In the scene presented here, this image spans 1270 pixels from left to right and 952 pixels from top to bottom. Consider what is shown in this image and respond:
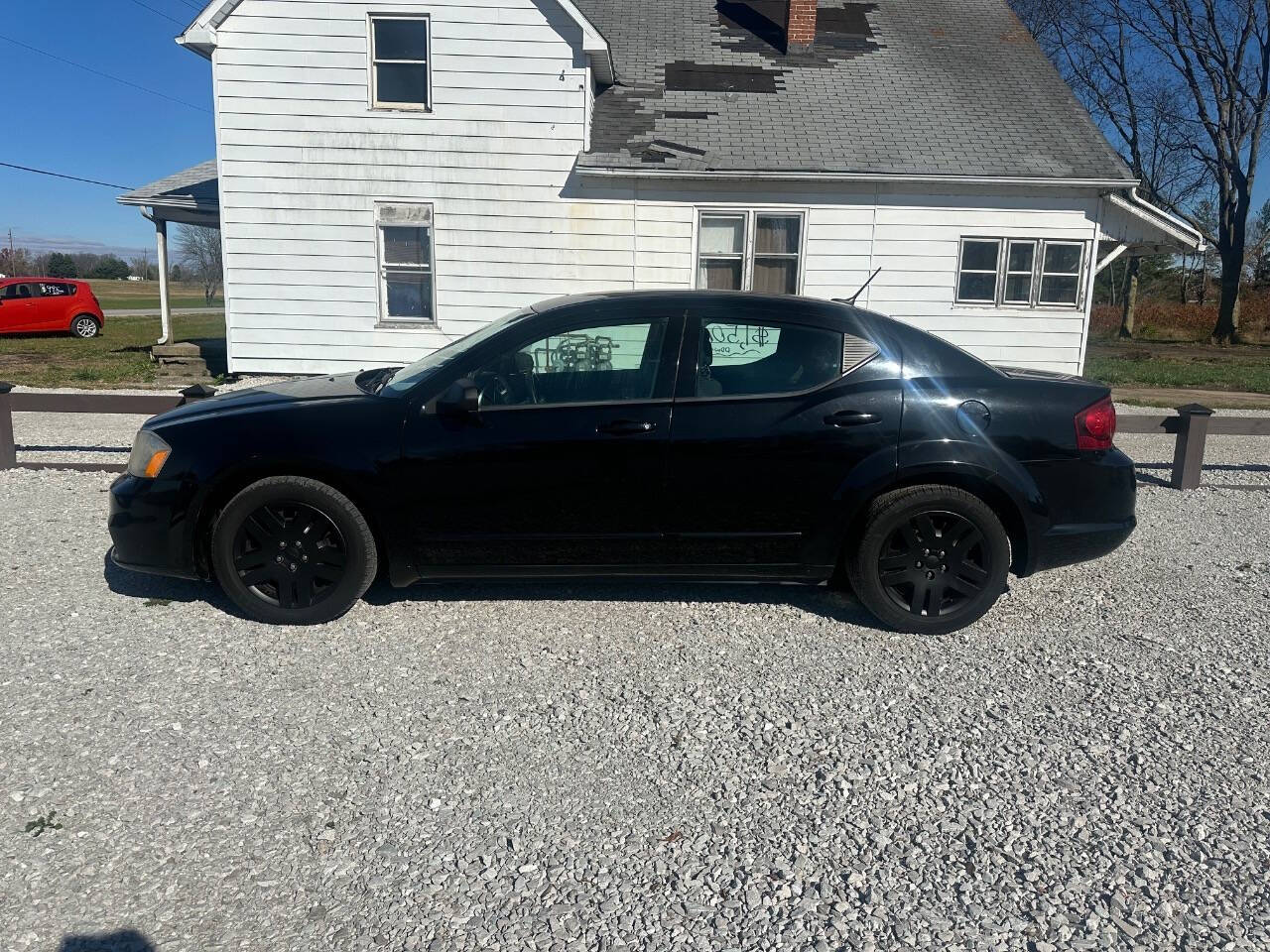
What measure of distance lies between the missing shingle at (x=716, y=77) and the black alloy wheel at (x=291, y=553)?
1150 centimetres

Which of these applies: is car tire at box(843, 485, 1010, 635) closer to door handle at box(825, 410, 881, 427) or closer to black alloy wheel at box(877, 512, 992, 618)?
black alloy wheel at box(877, 512, 992, 618)

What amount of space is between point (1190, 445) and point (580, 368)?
575 cm

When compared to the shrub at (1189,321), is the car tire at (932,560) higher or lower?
lower

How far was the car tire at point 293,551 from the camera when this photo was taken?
415 cm

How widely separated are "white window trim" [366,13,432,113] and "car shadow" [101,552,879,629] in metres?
9.16

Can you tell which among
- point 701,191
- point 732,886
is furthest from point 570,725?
point 701,191

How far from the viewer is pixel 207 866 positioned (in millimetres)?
2549

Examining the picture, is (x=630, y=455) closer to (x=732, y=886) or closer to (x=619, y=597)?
(x=619, y=597)

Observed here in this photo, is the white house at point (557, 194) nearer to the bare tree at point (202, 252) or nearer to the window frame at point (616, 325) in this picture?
the window frame at point (616, 325)

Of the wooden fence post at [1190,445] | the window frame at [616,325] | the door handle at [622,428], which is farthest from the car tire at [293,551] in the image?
the wooden fence post at [1190,445]

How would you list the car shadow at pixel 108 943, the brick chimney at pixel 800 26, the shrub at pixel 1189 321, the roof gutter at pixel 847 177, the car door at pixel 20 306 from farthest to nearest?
the shrub at pixel 1189 321 < the car door at pixel 20 306 < the brick chimney at pixel 800 26 < the roof gutter at pixel 847 177 < the car shadow at pixel 108 943

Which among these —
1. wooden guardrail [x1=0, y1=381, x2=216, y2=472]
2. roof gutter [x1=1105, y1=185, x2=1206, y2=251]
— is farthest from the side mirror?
roof gutter [x1=1105, y1=185, x2=1206, y2=251]

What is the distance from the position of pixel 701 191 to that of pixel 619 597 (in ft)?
28.8

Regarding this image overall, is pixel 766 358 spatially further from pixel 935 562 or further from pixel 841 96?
pixel 841 96
